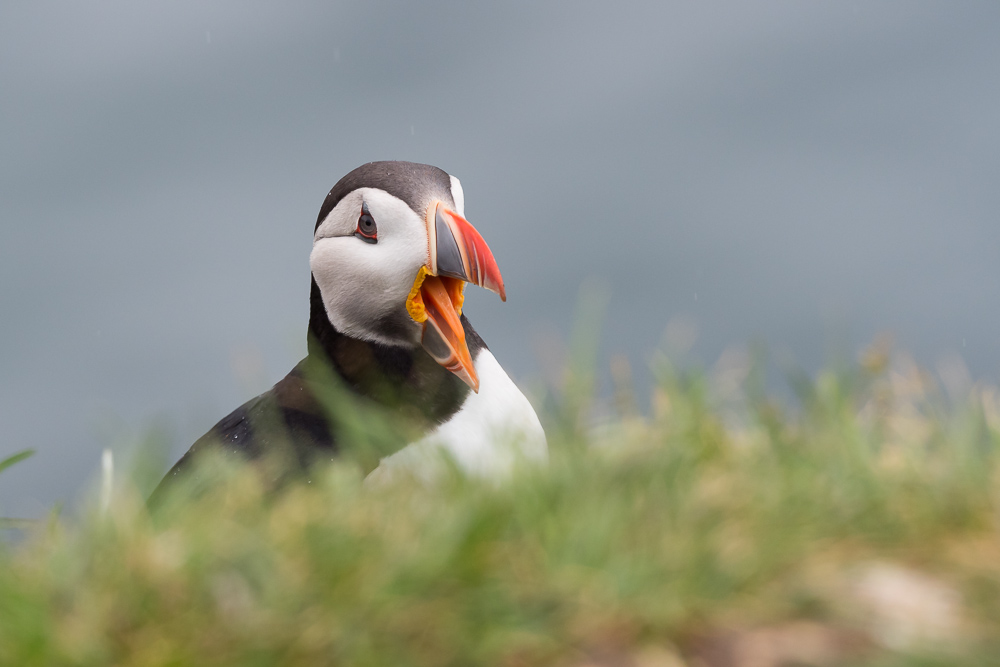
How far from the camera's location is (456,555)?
2.12 meters

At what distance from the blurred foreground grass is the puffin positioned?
161cm

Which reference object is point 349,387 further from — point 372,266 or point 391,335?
point 372,266

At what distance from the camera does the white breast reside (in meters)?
2.73

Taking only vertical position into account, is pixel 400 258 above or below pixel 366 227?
below

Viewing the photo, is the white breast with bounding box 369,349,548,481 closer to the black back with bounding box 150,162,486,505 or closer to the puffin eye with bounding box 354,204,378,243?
the black back with bounding box 150,162,486,505

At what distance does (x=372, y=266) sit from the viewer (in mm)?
4371

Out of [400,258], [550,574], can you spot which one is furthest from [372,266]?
[550,574]

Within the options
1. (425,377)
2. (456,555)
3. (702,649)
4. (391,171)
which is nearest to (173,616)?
(456,555)

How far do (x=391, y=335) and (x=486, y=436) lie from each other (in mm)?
1133

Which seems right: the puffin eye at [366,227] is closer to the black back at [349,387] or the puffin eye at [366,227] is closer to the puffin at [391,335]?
the puffin at [391,335]

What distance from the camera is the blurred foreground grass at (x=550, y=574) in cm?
202

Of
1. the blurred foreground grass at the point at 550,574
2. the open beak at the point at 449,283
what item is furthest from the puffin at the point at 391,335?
the blurred foreground grass at the point at 550,574

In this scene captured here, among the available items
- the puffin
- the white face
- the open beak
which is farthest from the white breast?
the white face

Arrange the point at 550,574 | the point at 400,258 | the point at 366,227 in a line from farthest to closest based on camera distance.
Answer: the point at 366,227 → the point at 400,258 → the point at 550,574
